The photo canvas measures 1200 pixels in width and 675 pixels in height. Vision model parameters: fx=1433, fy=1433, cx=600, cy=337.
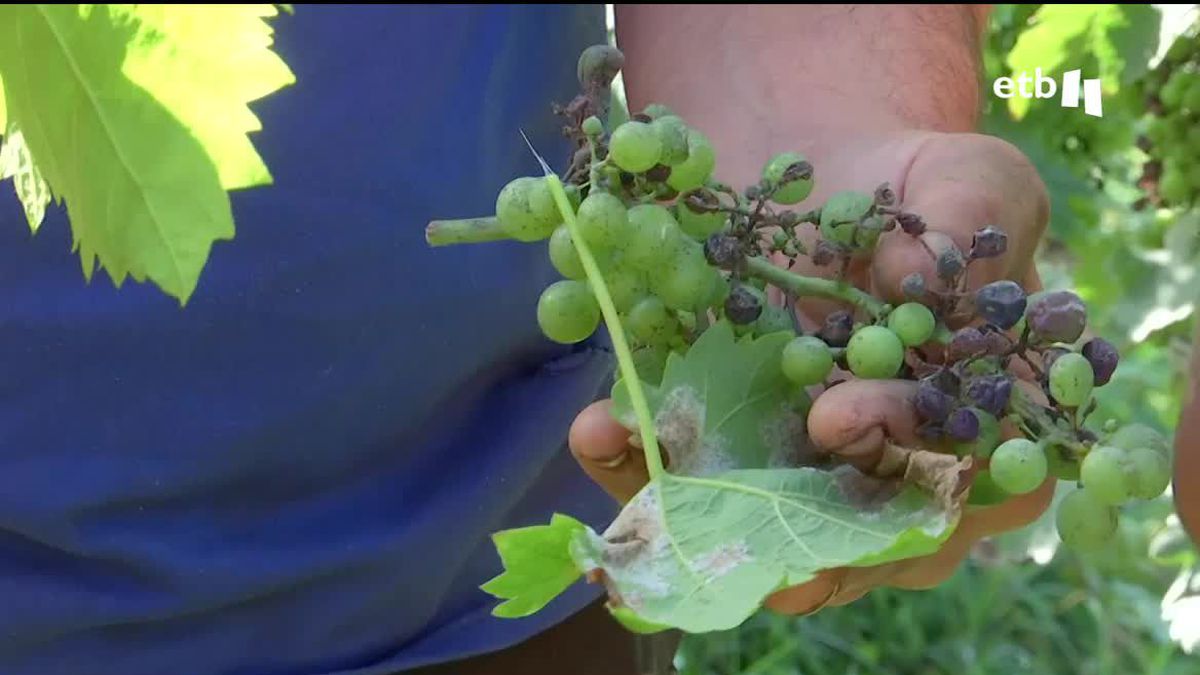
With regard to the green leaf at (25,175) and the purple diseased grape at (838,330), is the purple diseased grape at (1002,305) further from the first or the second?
the green leaf at (25,175)

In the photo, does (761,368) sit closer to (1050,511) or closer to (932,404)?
(932,404)

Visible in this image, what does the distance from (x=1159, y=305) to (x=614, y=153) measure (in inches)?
46.1

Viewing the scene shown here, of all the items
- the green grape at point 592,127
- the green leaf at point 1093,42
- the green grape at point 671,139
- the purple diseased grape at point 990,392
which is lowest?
the green leaf at point 1093,42

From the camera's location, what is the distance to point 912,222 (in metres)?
0.54

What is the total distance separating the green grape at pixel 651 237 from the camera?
0.49m

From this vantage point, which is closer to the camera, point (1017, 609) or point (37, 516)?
point (37, 516)

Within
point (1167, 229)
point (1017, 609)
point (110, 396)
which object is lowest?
point (1017, 609)

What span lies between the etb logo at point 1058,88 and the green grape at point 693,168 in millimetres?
785

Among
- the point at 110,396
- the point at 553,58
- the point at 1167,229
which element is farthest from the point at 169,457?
the point at 1167,229

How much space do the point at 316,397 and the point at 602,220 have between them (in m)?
0.39

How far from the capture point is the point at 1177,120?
3.99 ft

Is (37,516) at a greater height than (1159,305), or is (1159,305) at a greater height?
(37,516)

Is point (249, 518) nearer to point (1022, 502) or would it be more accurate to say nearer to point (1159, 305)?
point (1022, 502)

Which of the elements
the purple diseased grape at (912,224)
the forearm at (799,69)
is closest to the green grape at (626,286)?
the purple diseased grape at (912,224)
